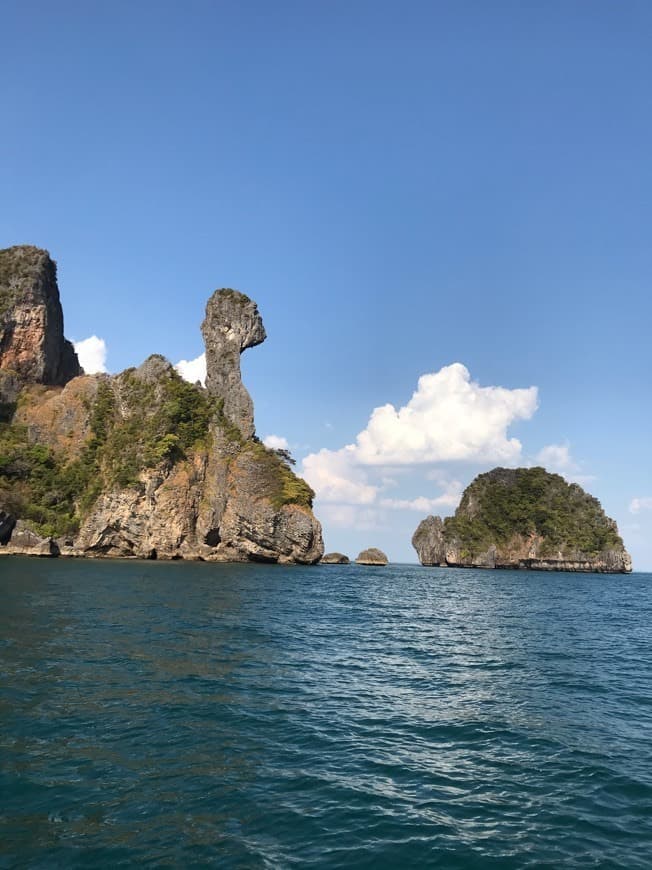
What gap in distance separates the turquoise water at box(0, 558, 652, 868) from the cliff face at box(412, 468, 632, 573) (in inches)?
4901

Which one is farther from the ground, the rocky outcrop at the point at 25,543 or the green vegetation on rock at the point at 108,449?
the green vegetation on rock at the point at 108,449

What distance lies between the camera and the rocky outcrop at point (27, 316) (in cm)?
10294

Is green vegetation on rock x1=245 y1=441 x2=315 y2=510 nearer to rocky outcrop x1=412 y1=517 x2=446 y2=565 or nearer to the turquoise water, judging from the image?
the turquoise water

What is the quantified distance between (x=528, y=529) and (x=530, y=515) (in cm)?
377

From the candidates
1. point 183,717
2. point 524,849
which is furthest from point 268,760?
point 524,849

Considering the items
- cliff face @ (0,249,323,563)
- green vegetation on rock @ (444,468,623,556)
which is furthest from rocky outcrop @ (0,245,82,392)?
green vegetation on rock @ (444,468,623,556)

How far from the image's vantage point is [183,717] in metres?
13.5

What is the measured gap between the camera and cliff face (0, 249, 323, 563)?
266 feet

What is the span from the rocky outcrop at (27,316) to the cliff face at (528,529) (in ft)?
375

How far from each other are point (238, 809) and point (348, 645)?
15.4 m

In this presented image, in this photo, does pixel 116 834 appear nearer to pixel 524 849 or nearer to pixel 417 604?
pixel 524 849

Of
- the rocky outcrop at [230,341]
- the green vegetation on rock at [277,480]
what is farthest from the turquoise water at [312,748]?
the rocky outcrop at [230,341]

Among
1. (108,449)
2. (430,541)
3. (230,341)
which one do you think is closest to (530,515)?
(430,541)

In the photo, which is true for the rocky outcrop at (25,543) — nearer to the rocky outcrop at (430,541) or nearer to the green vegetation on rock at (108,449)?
the green vegetation on rock at (108,449)
